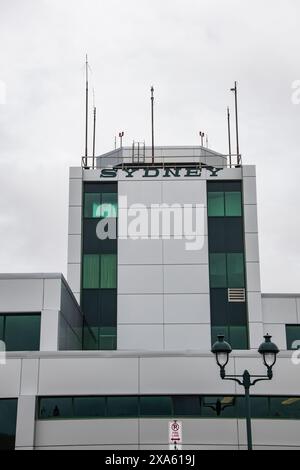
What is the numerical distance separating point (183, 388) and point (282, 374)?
11.8 ft

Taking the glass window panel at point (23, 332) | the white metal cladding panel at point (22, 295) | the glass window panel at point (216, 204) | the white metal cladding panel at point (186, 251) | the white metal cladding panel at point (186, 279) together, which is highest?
the glass window panel at point (216, 204)

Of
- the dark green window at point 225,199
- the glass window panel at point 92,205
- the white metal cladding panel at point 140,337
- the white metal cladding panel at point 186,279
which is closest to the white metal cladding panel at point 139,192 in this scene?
the glass window panel at point 92,205

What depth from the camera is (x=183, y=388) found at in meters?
28.0

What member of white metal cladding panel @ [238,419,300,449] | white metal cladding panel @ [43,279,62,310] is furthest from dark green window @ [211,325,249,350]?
white metal cladding panel @ [238,419,300,449]

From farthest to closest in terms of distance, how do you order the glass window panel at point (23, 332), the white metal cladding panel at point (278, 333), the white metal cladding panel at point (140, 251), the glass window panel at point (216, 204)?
the glass window panel at point (216, 204)
the white metal cladding panel at point (140, 251)
the white metal cladding panel at point (278, 333)
the glass window panel at point (23, 332)

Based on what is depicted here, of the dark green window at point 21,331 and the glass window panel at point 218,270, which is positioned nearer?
the dark green window at point 21,331

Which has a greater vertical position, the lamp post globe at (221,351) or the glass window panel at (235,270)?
the glass window panel at (235,270)

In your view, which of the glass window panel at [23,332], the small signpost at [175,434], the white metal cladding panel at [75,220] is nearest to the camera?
the small signpost at [175,434]

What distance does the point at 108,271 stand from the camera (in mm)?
42125

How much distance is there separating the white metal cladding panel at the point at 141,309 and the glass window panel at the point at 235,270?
3.94m

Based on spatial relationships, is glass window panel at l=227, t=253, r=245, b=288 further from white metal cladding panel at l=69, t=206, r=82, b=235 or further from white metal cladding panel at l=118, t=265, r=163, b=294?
white metal cladding panel at l=69, t=206, r=82, b=235

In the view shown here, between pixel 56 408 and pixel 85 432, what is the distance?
1337 mm

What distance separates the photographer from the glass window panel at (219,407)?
2772 centimetres

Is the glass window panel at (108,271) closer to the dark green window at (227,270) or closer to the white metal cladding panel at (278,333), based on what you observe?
the dark green window at (227,270)
